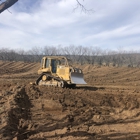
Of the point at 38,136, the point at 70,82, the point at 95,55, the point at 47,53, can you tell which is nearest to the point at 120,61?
the point at 95,55

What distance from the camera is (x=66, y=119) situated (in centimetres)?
804

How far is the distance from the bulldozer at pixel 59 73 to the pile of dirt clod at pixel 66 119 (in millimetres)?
3392

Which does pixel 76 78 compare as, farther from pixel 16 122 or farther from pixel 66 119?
pixel 16 122

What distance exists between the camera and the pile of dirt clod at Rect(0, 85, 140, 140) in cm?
641

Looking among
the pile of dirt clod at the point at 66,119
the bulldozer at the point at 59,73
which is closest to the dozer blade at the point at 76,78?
the bulldozer at the point at 59,73

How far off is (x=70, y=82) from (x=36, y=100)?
15.3 ft

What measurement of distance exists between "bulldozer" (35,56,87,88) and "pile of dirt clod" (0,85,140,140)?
3.39 meters

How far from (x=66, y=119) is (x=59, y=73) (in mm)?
8009

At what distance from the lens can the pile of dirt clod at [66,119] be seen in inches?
253

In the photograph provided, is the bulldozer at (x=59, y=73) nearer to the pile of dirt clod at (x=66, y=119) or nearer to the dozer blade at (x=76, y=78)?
the dozer blade at (x=76, y=78)

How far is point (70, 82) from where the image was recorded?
15.3 metres

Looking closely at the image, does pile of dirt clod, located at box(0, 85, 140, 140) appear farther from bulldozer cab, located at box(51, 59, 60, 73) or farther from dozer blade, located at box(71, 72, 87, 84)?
bulldozer cab, located at box(51, 59, 60, 73)

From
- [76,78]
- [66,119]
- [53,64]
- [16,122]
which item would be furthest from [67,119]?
[53,64]

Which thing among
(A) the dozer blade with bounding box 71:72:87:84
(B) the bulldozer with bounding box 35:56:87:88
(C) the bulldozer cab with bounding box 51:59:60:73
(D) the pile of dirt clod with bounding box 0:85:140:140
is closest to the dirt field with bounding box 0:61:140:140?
(D) the pile of dirt clod with bounding box 0:85:140:140
